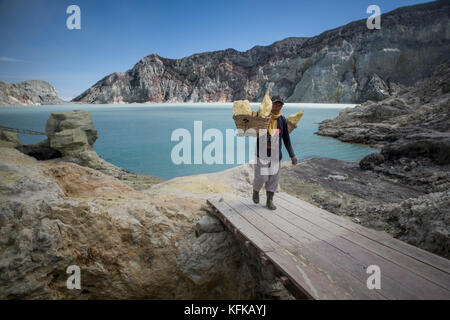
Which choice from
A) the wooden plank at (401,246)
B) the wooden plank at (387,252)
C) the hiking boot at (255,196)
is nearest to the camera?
the wooden plank at (387,252)

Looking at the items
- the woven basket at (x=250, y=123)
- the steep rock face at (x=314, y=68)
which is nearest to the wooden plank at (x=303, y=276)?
the woven basket at (x=250, y=123)

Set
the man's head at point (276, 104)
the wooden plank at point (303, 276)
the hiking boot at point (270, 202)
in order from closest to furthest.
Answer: the wooden plank at point (303, 276), the man's head at point (276, 104), the hiking boot at point (270, 202)

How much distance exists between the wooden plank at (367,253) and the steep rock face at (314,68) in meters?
76.1

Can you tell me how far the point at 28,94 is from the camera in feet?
341

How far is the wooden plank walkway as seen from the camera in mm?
2053

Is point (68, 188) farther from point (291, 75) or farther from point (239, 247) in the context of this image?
point (291, 75)

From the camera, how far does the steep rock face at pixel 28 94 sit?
293 feet

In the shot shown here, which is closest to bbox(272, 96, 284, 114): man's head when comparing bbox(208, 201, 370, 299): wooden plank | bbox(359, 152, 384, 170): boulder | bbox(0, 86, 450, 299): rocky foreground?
bbox(208, 201, 370, 299): wooden plank

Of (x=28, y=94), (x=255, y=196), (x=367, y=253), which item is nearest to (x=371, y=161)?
(x=255, y=196)

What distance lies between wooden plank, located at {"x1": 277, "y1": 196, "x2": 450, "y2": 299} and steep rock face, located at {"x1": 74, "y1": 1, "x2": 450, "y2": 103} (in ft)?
250

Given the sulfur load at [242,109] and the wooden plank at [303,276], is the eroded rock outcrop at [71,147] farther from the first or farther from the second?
the wooden plank at [303,276]

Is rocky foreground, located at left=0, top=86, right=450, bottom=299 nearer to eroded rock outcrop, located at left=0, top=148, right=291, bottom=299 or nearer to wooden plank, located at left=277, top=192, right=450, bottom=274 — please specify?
eroded rock outcrop, located at left=0, top=148, right=291, bottom=299

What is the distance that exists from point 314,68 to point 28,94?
12149 cm
